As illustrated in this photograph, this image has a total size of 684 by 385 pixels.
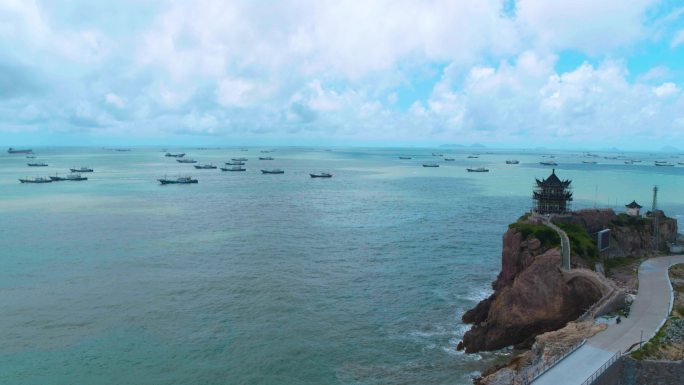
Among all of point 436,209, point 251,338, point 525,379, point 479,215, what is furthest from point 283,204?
point 525,379

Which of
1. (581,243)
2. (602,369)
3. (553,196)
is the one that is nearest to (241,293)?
(602,369)

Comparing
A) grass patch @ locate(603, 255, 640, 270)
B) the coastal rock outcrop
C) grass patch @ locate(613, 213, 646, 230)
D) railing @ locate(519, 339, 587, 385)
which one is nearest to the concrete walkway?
railing @ locate(519, 339, 587, 385)

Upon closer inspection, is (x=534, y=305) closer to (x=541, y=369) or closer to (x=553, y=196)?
(x=541, y=369)

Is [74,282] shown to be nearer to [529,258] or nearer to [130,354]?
[130,354]

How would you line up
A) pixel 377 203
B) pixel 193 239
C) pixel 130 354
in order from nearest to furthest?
pixel 130 354 < pixel 193 239 < pixel 377 203

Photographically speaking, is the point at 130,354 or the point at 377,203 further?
the point at 377,203

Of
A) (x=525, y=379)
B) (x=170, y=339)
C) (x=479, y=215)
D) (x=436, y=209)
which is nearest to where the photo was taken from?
(x=525, y=379)

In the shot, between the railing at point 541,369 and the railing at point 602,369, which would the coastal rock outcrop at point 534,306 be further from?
the railing at point 602,369

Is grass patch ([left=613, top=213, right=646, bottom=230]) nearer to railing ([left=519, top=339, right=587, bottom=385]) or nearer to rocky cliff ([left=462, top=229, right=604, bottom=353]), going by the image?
rocky cliff ([left=462, top=229, right=604, bottom=353])
